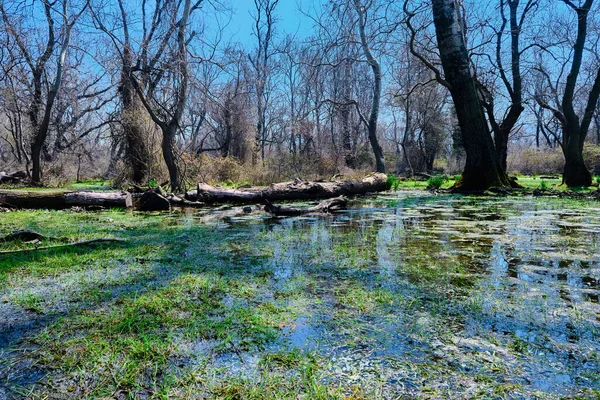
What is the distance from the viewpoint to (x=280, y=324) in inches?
67.4

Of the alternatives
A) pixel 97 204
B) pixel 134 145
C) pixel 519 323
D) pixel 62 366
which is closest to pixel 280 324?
pixel 62 366

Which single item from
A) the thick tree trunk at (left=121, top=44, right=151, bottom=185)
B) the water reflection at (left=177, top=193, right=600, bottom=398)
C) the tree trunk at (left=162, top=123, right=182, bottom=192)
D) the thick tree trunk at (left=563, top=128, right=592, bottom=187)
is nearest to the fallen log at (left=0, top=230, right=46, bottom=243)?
the water reflection at (left=177, top=193, right=600, bottom=398)

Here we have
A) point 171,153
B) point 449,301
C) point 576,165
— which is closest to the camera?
point 449,301

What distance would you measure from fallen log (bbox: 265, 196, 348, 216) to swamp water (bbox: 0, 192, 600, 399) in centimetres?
237

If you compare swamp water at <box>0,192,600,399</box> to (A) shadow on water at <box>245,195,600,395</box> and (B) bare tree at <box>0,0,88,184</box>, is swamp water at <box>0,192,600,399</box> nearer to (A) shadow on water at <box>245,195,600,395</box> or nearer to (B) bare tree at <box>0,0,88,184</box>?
(A) shadow on water at <box>245,195,600,395</box>

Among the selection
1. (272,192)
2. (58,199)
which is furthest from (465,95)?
(58,199)

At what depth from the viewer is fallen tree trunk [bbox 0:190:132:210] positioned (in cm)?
675

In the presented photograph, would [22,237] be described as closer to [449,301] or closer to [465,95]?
[449,301]

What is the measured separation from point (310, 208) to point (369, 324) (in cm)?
470

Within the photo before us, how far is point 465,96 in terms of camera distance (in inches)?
331

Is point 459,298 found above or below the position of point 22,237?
below

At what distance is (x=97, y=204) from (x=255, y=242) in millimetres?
4988

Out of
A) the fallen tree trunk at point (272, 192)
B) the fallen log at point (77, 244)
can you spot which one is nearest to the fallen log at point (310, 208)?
the fallen tree trunk at point (272, 192)

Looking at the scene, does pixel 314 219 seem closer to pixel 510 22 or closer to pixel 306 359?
pixel 306 359
